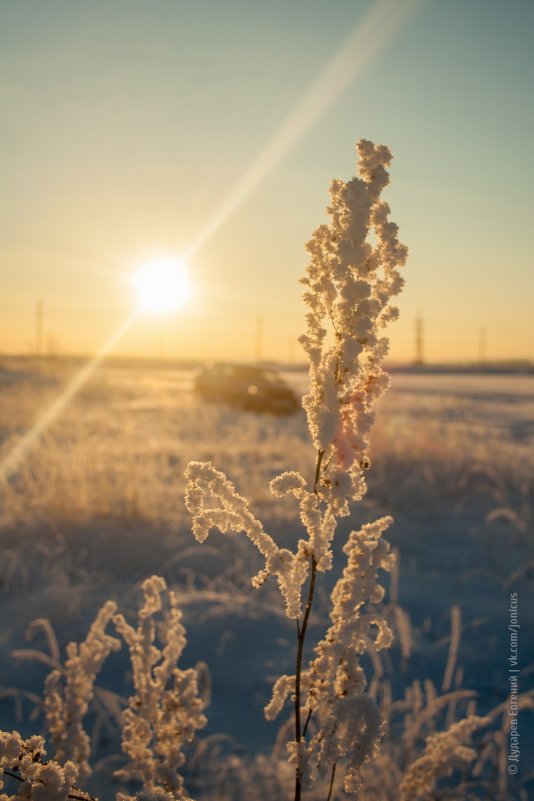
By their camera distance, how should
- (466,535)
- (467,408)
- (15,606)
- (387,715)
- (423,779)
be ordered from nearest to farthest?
1. (423,779)
2. (387,715)
3. (15,606)
4. (466,535)
5. (467,408)

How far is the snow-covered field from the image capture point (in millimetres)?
3637

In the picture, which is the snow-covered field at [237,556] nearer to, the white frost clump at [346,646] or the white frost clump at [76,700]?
the white frost clump at [76,700]

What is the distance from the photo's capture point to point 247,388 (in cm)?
2192

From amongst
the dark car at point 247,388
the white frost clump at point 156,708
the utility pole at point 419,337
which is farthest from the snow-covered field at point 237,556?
the utility pole at point 419,337

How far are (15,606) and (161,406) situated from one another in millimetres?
15547

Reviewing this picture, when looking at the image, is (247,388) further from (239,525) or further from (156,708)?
(239,525)

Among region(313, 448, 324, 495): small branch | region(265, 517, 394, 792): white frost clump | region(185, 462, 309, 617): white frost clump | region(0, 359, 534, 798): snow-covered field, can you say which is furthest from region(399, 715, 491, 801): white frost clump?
region(0, 359, 534, 798): snow-covered field

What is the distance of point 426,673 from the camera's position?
3.85 metres

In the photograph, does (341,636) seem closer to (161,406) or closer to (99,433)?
(99,433)

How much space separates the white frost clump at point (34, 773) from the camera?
3.53 ft

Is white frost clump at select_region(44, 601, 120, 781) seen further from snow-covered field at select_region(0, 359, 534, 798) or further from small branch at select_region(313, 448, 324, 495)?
small branch at select_region(313, 448, 324, 495)

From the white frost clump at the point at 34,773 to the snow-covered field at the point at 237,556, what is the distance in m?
1.68

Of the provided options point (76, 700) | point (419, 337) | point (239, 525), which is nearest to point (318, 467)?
point (239, 525)

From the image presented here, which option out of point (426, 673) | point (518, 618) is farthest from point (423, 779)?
point (518, 618)
